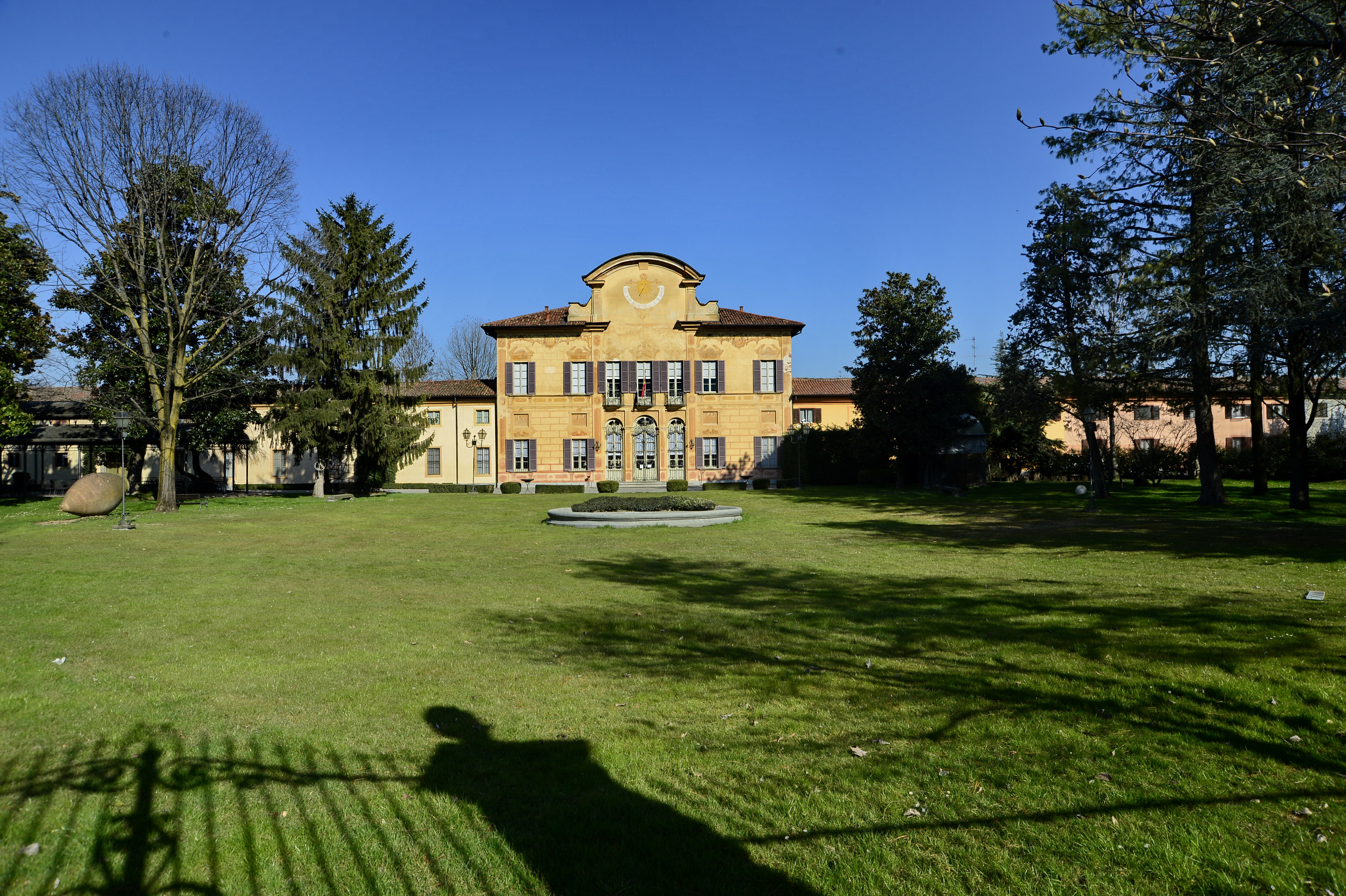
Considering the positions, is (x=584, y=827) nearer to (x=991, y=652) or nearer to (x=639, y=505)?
(x=991, y=652)

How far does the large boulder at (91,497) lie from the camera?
73.3 feet

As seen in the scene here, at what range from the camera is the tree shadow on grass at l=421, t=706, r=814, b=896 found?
3.10 metres

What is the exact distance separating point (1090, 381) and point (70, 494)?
33258 mm

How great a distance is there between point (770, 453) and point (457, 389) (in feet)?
60.4

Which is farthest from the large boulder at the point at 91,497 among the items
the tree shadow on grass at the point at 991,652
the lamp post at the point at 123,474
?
the tree shadow on grass at the point at 991,652

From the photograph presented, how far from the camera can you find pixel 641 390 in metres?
40.9

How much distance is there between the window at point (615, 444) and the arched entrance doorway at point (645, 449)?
0.67 metres

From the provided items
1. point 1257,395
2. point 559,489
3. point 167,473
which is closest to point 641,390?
point 559,489

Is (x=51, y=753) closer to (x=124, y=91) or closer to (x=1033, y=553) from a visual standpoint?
(x=1033, y=553)

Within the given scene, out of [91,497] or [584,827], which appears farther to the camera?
[91,497]

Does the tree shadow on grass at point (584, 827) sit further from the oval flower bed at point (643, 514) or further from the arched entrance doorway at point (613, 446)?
the arched entrance doorway at point (613, 446)

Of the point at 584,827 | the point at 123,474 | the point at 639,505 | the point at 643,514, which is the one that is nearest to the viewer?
the point at 584,827

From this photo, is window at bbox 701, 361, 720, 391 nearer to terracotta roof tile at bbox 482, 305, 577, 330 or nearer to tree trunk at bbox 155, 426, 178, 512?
terracotta roof tile at bbox 482, 305, 577, 330

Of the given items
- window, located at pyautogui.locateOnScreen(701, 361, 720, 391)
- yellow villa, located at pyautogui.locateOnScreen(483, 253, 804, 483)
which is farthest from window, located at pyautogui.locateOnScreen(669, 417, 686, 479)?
window, located at pyautogui.locateOnScreen(701, 361, 720, 391)
